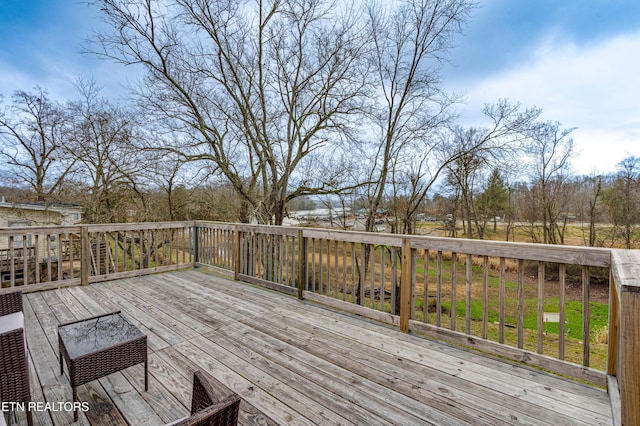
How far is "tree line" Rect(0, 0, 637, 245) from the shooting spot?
701cm

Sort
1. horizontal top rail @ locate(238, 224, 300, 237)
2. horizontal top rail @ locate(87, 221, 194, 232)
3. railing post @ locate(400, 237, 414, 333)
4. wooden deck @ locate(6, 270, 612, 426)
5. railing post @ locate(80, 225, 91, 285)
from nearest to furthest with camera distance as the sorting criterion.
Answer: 1. wooden deck @ locate(6, 270, 612, 426)
2. railing post @ locate(400, 237, 414, 333)
3. horizontal top rail @ locate(238, 224, 300, 237)
4. railing post @ locate(80, 225, 91, 285)
5. horizontal top rail @ locate(87, 221, 194, 232)

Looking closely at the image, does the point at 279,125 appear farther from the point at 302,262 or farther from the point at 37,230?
the point at 37,230

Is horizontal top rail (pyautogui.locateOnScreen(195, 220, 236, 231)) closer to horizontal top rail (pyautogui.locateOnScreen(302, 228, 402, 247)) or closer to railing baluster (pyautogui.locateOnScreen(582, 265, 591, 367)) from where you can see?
horizontal top rail (pyautogui.locateOnScreen(302, 228, 402, 247))

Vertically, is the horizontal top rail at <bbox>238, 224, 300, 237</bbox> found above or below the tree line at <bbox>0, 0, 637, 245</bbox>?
below

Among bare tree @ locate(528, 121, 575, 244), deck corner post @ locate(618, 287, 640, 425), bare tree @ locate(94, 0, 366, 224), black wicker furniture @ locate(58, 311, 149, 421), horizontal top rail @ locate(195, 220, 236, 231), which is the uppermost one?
bare tree @ locate(94, 0, 366, 224)

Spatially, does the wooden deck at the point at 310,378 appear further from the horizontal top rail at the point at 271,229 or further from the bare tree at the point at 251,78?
the bare tree at the point at 251,78

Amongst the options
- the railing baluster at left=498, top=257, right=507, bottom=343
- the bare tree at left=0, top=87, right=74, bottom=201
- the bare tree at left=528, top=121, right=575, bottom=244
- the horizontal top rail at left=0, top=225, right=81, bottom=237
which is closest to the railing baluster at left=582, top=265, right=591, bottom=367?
the railing baluster at left=498, top=257, right=507, bottom=343

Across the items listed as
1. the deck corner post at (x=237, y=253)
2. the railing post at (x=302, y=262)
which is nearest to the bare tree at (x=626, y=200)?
the railing post at (x=302, y=262)

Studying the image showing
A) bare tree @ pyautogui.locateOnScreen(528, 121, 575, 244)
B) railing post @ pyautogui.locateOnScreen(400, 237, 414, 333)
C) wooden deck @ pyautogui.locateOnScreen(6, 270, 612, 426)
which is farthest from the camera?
bare tree @ pyautogui.locateOnScreen(528, 121, 575, 244)

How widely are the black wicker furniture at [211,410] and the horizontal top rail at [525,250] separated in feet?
7.41

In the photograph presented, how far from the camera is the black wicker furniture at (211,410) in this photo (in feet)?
2.44

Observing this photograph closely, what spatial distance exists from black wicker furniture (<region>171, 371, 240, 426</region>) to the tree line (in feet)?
24.6

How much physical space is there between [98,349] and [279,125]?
731 centimetres

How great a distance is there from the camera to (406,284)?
2.90 meters
